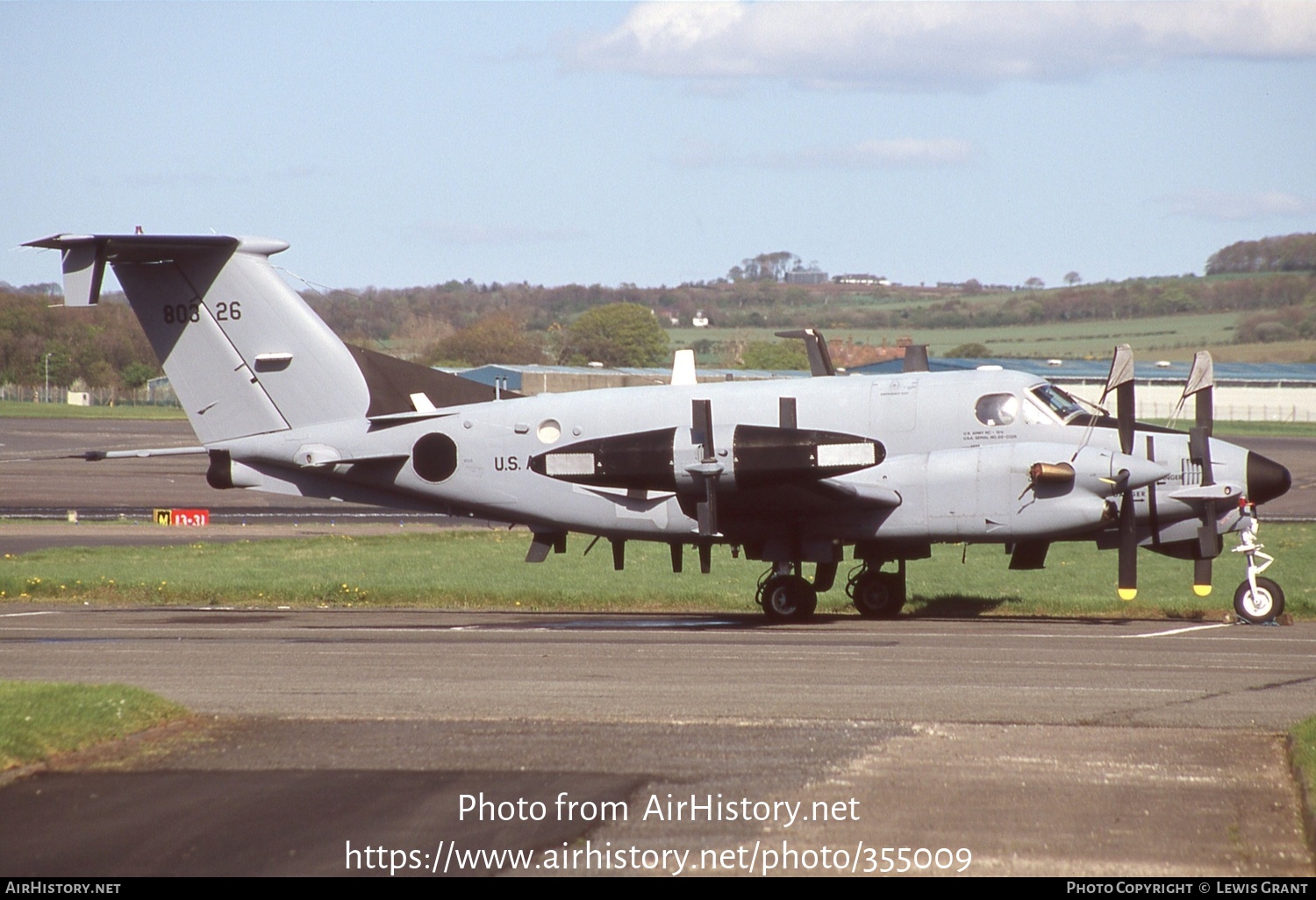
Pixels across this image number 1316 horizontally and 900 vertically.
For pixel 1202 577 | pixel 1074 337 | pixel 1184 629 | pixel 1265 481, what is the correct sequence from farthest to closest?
pixel 1074 337, pixel 1265 481, pixel 1202 577, pixel 1184 629

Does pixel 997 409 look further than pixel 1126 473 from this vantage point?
Yes

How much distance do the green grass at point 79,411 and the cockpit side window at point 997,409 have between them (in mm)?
85454

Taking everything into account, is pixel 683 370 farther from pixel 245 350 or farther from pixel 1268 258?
pixel 1268 258

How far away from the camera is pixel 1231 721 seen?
36.4 feet

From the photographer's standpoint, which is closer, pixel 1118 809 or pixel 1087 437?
pixel 1118 809

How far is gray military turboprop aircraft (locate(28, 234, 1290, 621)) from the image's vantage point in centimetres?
1853

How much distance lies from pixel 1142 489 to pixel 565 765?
1198cm

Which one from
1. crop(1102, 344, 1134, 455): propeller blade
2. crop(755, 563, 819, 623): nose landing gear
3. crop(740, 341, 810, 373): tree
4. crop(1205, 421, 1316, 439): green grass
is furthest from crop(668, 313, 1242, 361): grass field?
crop(1102, 344, 1134, 455): propeller blade

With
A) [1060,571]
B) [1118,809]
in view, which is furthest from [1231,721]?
[1060,571]

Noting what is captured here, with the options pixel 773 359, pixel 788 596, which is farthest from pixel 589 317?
pixel 788 596

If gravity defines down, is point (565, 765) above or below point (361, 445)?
below

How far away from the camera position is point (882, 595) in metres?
21.3

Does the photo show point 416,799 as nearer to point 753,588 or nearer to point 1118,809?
point 1118,809

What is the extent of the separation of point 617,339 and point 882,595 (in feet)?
203
